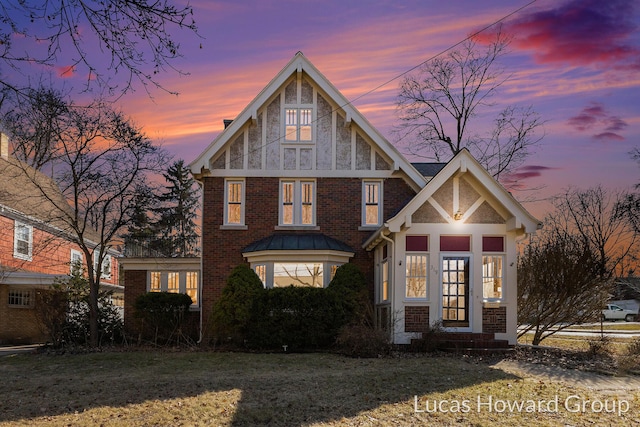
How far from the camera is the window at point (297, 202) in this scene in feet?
72.5

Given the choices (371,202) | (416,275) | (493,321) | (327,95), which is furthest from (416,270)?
(327,95)

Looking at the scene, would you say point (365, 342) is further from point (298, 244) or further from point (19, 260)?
point (19, 260)

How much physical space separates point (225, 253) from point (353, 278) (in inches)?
193

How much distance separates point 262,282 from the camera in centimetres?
2069

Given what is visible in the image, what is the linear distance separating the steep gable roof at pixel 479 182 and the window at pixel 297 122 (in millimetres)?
5481

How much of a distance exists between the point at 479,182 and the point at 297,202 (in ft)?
21.3

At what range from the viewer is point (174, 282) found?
22844mm

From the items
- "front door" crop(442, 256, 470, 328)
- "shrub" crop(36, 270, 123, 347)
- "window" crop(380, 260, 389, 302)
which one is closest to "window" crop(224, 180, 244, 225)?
"shrub" crop(36, 270, 123, 347)

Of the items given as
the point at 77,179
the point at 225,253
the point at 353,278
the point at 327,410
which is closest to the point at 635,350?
the point at 353,278

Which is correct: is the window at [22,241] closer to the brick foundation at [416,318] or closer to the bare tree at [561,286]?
the brick foundation at [416,318]

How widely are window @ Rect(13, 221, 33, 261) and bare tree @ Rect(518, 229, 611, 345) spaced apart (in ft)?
66.8

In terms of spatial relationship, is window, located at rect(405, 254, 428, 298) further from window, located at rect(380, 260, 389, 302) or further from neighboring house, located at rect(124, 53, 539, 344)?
neighboring house, located at rect(124, 53, 539, 344)

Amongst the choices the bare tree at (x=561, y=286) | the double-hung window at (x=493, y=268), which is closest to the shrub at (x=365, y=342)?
the double-hung window at (x=493, y=268)

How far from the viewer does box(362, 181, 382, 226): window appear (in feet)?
72.7
